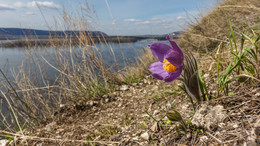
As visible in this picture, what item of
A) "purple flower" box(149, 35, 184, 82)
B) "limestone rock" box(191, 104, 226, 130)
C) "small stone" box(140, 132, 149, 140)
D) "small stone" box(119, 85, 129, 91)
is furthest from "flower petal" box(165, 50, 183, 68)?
"small stone" box(119, 85, 129, 91)

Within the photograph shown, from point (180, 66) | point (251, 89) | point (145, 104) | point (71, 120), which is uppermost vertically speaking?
point (180, 66)

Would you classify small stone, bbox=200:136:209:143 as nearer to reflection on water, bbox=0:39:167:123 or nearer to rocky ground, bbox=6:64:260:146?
rocky ground, bbox=6:64:260:146

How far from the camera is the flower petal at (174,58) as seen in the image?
2.99ft

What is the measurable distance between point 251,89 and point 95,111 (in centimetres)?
159

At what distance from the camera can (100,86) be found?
2.62 m

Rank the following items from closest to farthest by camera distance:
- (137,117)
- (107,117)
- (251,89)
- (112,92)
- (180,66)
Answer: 1. (180,66)
2. (251,89)
3. (137,117)
4. (107,117)
5. (112,92)

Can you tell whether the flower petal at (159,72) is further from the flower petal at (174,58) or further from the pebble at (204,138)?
the pebble at (204,138)

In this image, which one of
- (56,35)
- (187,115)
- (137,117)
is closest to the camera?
(187,115)

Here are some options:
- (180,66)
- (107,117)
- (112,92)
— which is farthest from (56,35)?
(180,66)

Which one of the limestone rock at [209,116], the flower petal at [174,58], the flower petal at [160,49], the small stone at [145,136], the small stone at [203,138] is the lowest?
the small stone at [145,136]

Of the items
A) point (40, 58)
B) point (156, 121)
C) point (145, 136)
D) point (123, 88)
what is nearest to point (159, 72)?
point (156, 121)

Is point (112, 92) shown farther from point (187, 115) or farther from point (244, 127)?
point (244, 127)

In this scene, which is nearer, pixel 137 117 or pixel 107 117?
pixel 137 117

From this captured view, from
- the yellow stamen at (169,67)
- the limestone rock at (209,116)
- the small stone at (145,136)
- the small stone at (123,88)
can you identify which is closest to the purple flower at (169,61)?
the yellow stamen at (169,67)
